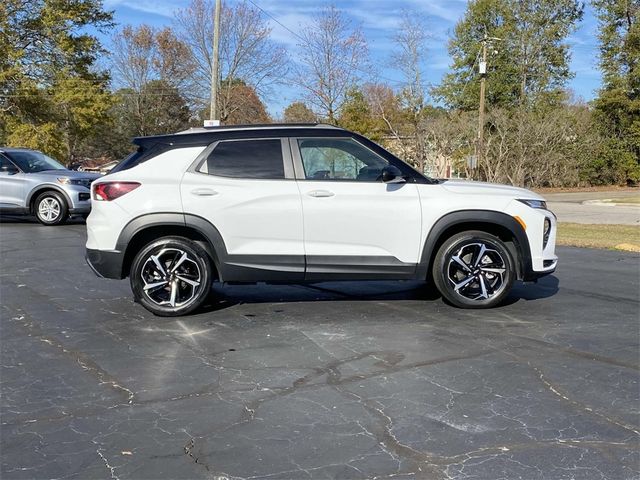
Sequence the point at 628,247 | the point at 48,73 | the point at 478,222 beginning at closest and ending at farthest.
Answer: the point at 478,222 < the point at 628,247 < the point at 48,73

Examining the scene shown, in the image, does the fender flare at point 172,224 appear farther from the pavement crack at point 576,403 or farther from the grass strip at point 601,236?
the grass strip at point 601,236

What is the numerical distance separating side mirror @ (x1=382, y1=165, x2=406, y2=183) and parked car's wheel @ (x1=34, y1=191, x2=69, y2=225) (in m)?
10.1

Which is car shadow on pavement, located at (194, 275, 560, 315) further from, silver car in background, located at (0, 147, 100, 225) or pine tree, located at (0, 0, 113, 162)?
pine tree, located at (0, 0, 113, 162)

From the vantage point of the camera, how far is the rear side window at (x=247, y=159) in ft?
19.1

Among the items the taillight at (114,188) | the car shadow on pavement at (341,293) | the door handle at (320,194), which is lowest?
the car shadow on pavement at (341,293)

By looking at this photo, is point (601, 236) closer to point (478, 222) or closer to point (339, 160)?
point (478, 222)

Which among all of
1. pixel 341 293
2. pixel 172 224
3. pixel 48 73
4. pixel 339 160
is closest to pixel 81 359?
pixel 172 224

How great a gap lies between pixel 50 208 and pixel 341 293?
30.5 ft

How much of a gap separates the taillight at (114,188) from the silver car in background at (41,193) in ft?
27.6

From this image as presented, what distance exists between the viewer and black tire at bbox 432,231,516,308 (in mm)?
5914

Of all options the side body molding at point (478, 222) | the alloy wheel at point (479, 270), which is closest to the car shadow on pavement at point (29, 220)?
the side body molding at point (478, 222)

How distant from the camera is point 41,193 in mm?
13523

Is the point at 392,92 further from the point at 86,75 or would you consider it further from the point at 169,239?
the point at 169,239

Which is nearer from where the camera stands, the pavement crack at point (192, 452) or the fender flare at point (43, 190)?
the pavement crack at point (192, 452)
